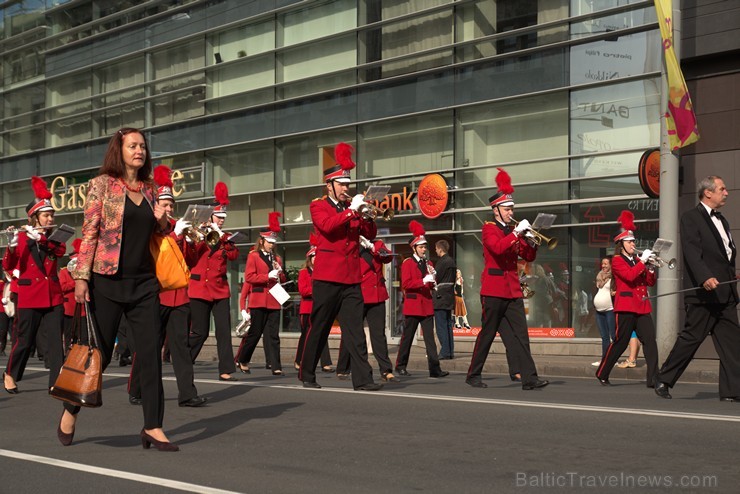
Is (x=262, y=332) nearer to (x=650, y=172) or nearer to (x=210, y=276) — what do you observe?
(x=210, y=276)

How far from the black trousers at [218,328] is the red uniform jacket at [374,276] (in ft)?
6.41

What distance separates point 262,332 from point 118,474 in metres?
9.52

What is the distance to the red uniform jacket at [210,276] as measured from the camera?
1344 cm

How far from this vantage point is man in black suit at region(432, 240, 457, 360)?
728 inches

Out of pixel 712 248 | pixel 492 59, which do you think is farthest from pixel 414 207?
pixel 712 248

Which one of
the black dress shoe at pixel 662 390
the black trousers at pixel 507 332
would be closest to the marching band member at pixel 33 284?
the black trousers at pixel 507 332

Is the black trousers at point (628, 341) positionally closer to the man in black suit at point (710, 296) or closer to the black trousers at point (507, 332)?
the black trousers at point (507, 332)

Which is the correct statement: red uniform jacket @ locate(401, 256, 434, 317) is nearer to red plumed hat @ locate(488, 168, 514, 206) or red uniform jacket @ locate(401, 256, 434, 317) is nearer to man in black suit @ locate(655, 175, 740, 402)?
red plumed hat @ locate(488, 168, 514, 206)

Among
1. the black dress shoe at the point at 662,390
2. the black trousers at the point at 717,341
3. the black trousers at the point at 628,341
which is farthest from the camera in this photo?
the black trousers at the point at 628,341

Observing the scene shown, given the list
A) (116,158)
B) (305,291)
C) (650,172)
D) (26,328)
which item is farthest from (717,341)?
(650,172)

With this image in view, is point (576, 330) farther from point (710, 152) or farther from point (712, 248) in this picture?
point (712, 248)

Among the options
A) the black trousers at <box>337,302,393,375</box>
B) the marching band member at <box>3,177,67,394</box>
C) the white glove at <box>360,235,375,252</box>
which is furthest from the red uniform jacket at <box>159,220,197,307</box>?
the white glove at <box>360,235,375,252</box>

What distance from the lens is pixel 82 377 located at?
6.88 m

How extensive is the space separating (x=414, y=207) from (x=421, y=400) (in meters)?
13.4
